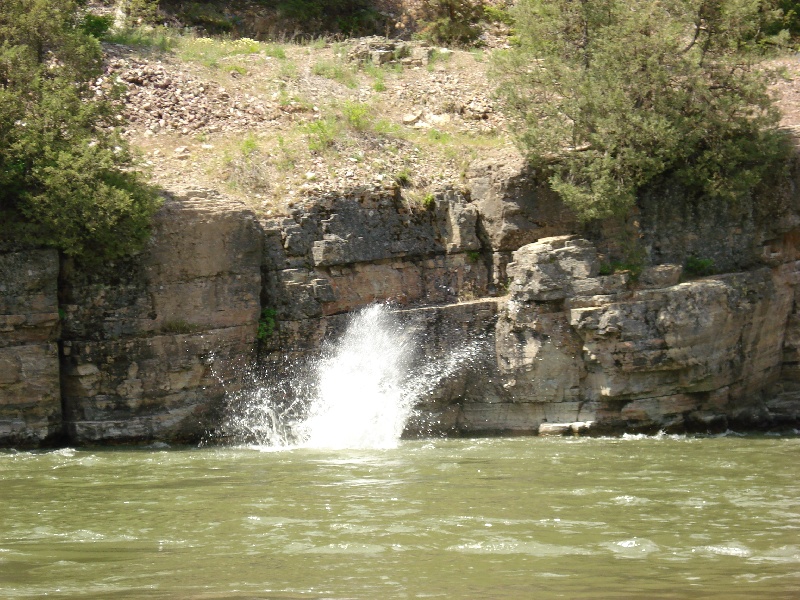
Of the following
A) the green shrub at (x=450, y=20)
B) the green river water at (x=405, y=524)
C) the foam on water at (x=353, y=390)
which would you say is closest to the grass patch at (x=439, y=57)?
the green shrub at (x=450, y=20)

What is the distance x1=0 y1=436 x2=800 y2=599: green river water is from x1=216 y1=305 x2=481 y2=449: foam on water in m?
1.66

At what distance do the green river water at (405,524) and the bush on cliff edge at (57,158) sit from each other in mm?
3647

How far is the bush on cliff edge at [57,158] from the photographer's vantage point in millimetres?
16641

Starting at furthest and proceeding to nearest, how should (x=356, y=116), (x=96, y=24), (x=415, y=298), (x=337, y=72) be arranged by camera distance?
1. (x=337, y=72)
2. (x=96, y=24)
3. (x=356, y=116)
4. (x=415, y=298)

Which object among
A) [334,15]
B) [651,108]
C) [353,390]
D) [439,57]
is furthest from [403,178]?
[334,15]

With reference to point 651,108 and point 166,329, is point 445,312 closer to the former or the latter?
point 166,329

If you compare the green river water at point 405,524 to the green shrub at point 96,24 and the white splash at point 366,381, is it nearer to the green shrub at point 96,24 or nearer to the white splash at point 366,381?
the white splash at point 366,381

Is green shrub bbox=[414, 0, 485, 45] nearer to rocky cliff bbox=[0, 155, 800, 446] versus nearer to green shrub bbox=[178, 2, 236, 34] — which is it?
green shrub bbox=[178, 2, 236, 34]

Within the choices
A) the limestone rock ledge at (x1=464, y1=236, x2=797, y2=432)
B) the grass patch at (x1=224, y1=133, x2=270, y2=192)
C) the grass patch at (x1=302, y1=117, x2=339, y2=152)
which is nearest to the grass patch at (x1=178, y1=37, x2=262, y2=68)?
the grass patch at (x1=302, y1=117, x2=339, y2=152)

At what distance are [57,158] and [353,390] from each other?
6.43m

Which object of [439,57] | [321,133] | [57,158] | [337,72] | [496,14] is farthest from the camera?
[496,14]

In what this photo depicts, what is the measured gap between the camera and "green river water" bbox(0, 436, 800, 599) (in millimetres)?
8562

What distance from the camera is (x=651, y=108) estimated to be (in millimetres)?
19078

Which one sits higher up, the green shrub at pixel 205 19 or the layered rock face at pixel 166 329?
the green shrub at pixel 205 19
